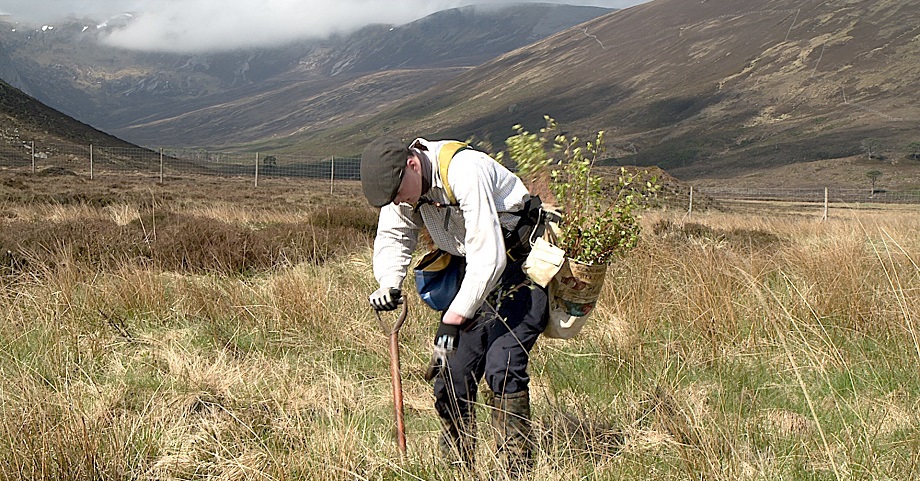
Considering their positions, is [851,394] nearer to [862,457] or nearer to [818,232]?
[862,457]

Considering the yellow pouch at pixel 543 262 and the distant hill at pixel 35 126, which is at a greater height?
the yellow pouch at pixel 543 262

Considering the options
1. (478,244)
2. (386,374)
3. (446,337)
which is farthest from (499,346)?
(386,374)

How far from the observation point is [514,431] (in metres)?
2.72

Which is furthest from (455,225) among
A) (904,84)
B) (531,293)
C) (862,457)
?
(904,84)

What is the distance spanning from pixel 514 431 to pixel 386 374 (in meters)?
1.47

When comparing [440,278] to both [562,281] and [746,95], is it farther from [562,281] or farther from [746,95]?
[746,95]

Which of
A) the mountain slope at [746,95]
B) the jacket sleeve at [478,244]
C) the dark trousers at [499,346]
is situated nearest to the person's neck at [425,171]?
the jacket sleeve at [478,244]

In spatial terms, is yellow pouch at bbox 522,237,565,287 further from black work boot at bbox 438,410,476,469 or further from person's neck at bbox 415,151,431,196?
black work boot at bbox 438,410,476,469

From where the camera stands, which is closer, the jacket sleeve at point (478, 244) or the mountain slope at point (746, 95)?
the jacket sleeve at point (478, 244)

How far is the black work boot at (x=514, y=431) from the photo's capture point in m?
2.67

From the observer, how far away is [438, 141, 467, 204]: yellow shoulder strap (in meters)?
2.64

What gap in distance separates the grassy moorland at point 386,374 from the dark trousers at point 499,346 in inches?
8.5

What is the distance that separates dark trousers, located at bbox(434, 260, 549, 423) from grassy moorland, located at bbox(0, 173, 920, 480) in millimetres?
216

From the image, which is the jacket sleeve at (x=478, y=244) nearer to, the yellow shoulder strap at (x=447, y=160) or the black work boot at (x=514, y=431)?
the yellow shoulder strap at (x=447, y=160)
